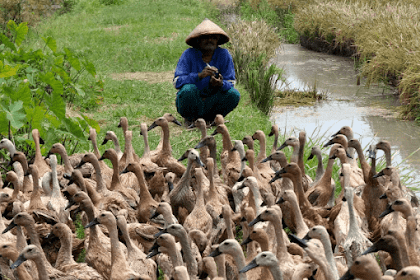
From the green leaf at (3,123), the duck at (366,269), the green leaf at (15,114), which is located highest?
the green leaf at (15,114)

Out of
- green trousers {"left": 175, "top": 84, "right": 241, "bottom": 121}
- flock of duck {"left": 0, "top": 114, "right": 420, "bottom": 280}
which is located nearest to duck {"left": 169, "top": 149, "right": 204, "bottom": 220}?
flock of duck {"left": 0, "top": 114, "right": 420, "bottom": 280}

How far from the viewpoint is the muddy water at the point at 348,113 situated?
353 inches

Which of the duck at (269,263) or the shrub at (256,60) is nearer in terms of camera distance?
the duck at (269,263)

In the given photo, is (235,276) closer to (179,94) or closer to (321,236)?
(321,236)

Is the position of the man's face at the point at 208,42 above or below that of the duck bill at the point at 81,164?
above

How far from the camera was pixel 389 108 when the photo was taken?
11.3 m

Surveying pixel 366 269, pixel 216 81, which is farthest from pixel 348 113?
pixel 366 269

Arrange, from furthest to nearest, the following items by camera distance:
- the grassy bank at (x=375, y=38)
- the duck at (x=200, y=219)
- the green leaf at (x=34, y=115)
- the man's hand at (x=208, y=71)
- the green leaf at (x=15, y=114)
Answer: the grassy bank at (x=375, y=38) < the man's hand at (x=208, y=71) < the green leaf at (x=34, y=115) < the green leaf at (x=15, y=114) < the duck at (x=200, y=219)

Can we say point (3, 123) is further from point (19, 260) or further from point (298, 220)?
point (298, 220)

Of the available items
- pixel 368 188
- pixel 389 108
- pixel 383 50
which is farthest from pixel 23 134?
pixel 383 50

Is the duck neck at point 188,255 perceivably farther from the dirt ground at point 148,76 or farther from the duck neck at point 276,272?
the dirt ground at point 148,76

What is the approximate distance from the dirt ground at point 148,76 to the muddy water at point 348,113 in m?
3.15

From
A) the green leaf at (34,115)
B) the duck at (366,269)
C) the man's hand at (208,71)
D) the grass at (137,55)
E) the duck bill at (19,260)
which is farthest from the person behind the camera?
the grass at (137,55)

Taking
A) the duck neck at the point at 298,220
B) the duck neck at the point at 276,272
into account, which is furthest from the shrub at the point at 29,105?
the duck neck at the point at 276,272
